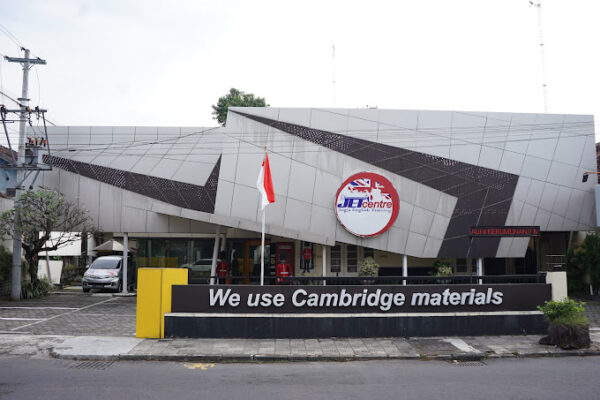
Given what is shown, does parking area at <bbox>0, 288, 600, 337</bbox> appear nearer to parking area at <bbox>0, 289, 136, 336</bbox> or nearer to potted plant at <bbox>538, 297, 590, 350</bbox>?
parking area at <bbox>0, 289, 136, 336</bbox>

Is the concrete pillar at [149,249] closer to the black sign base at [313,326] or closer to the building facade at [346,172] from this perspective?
the building facade at [346,172]

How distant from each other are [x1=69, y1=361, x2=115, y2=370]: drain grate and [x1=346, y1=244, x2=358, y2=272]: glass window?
15502 millimetres

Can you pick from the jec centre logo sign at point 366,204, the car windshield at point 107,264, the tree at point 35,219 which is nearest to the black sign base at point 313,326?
the jec centre logo sign at point 366,204

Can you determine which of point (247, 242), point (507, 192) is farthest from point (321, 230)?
point (507, 192)

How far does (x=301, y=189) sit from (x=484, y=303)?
10.0 metres

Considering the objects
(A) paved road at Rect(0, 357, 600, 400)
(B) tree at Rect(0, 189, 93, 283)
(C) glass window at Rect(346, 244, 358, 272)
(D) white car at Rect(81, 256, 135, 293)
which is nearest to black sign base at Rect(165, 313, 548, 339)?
(A) paved road at Rect(0, 357, 600, 400)

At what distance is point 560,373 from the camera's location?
8969 millimetres

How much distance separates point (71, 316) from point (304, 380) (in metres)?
10.1

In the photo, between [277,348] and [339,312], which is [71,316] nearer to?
[277,348]

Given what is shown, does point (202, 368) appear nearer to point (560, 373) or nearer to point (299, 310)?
point (299, 310)

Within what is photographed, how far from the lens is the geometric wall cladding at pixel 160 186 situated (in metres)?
22.3

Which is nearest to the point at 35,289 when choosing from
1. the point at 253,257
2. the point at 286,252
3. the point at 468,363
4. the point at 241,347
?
the point at 253,257

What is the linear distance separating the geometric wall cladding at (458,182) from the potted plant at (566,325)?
9.60 metres

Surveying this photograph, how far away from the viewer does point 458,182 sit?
2105cm
